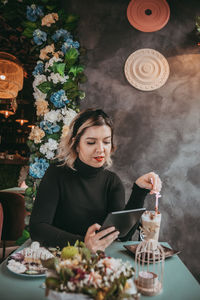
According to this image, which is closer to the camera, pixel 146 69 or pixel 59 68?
pixel 59 68

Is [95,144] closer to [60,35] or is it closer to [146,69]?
[146,69]

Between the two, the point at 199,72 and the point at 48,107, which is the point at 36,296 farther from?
the point at 199,72

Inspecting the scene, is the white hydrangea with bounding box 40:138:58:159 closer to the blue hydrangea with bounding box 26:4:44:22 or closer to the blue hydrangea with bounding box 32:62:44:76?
the blue hydrangea with bounding box 32:62:44:76

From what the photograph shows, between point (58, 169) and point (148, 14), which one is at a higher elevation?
point (148, 14)

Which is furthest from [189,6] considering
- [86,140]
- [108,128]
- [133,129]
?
[86,140]

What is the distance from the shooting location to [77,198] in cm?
169

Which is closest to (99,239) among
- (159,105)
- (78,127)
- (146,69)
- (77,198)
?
(77,198)

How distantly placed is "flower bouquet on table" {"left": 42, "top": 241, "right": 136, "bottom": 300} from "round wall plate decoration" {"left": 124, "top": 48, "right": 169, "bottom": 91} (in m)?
1.95

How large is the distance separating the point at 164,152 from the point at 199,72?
871 mm

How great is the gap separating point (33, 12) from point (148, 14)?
1.13 meters

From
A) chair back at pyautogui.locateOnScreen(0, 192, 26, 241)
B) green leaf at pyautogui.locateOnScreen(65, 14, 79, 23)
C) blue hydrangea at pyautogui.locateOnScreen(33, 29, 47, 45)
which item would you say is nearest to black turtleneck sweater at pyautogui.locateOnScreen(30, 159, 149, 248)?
blue hydrangea at pyautogui.locateOnScreen(33, 29, 47, 45)

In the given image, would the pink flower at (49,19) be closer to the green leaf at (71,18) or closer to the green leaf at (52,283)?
the green leaf at (71,18)

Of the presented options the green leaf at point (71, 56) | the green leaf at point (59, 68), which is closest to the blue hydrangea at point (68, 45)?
the green leaf at point (71, 56)

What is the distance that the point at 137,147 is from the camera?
A: 2445 mm
